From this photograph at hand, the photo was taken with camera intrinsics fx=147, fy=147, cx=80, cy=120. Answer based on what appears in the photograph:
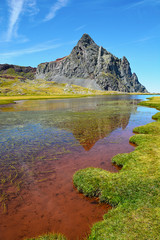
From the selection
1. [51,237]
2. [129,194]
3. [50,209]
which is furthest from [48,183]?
[129,194]

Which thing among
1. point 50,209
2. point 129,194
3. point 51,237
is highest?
point 129,194

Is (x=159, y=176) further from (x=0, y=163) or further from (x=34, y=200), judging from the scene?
(x=0, y=163)

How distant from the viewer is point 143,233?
21.6 ft

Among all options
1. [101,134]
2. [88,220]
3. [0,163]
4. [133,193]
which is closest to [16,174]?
[0,163]

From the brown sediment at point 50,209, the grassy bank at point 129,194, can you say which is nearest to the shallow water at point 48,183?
the brown sediment at point 50,209

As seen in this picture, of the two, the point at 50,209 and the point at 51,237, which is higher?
the point at 51,237

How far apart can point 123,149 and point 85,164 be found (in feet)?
21.0

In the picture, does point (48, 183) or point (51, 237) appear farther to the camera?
point (48, 183)

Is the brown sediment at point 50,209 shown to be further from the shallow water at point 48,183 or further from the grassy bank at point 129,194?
the grassy bank at point 129,194

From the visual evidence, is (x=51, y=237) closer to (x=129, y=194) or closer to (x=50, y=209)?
(x=50, y=209)

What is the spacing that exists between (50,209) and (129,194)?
17.0 feet

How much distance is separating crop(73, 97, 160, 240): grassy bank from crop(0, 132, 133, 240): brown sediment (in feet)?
2.67

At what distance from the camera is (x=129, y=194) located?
9484mm

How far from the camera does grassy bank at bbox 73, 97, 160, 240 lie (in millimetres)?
6910
